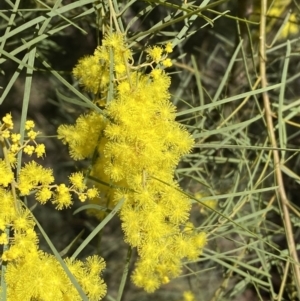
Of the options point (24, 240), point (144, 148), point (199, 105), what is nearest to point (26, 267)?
point (24, 240)

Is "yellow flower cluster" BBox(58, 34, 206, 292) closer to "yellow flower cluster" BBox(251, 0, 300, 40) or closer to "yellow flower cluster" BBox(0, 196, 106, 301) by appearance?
"yellow flower cluster" BBox(0, 196, 106, 301)

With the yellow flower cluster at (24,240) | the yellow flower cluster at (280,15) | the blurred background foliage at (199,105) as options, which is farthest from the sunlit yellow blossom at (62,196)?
the yellow flower cluster at (280,15)

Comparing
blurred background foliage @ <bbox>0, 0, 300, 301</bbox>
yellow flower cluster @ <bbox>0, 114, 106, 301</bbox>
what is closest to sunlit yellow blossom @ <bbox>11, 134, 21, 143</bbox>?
yellow flower cluster @ <bbox>0, 114, 106, 301</bbox>

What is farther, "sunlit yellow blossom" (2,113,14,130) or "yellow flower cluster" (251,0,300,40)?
"yellow flower cluster" (251,0,300,40)

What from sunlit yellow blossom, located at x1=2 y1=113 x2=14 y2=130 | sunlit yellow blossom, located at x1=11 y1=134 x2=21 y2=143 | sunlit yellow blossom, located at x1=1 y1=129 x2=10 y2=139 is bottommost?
sunlit yellow blossom, located at x1=11 y1=134 x2=21 y2=143

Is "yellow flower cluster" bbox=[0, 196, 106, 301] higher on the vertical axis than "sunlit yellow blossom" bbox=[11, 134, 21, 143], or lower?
lower

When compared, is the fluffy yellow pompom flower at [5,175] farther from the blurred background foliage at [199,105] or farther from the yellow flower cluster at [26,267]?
the blurred background foliage at [199,105]

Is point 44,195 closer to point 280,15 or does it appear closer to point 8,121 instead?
point 8,121

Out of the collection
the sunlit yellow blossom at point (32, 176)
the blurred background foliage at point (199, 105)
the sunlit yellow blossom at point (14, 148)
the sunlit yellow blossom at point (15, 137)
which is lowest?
the blurred background foliage at point (199, 105)
